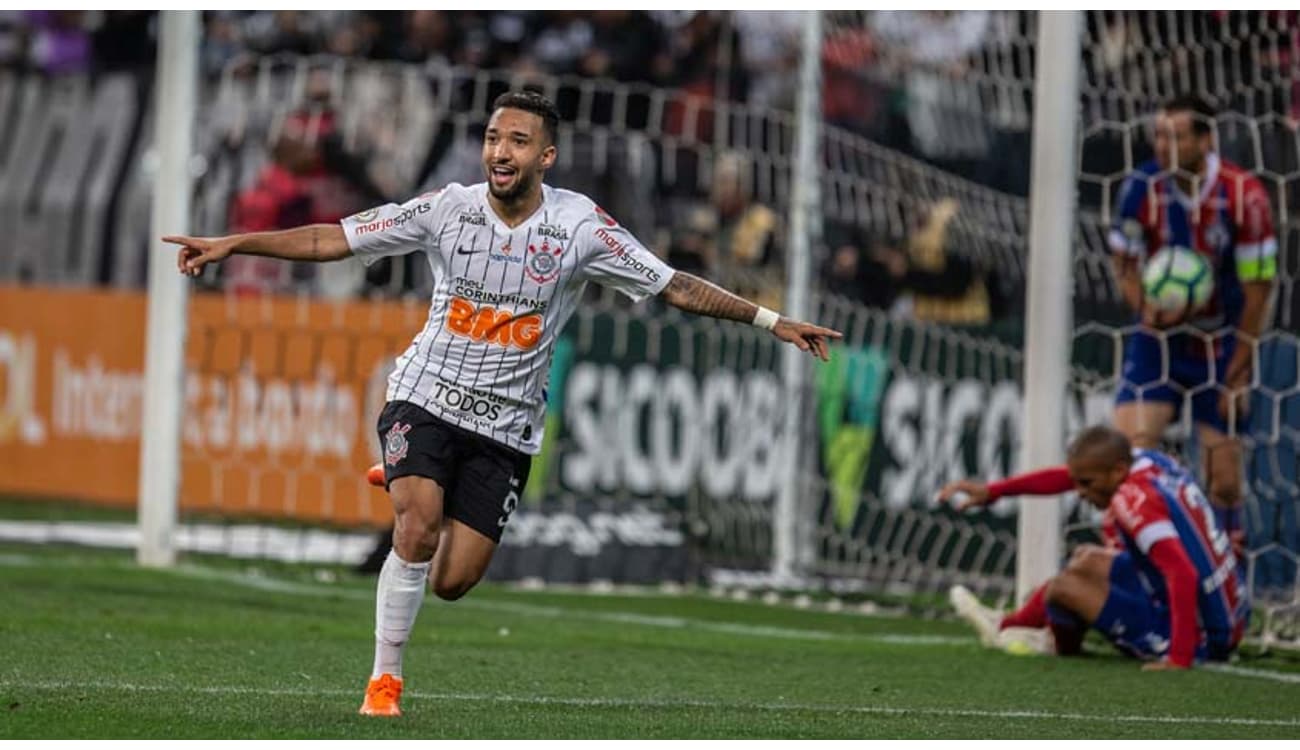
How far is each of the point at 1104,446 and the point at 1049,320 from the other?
147 centimetres

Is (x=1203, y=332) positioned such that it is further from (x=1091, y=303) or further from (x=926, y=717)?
(x=926, y=717)

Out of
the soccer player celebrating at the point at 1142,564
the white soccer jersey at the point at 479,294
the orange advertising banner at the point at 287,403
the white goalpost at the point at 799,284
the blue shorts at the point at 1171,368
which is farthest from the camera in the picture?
the orange advertising banner at the point at 287,403

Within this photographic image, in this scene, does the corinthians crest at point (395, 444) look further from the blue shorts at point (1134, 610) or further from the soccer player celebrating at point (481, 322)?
the blue shorts at point (1134, 610)

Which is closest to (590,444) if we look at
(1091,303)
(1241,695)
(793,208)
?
(793,208)

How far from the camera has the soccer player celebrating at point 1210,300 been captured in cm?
1084

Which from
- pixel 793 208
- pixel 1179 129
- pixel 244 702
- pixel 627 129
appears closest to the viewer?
pixel 244 702

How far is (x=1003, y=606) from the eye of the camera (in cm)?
1152

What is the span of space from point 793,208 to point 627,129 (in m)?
2.68

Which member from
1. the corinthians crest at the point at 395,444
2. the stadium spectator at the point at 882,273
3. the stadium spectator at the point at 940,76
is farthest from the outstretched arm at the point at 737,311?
the stadium spectator at the point at 882,273

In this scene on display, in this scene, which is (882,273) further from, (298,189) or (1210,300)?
(1210,300)

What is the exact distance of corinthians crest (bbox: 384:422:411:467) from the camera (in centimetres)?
727

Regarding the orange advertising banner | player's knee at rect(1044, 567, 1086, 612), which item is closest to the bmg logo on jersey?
player's knee at rect(1044, 567, 1086, 612)

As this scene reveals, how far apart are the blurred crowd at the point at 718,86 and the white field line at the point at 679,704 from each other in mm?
6309
